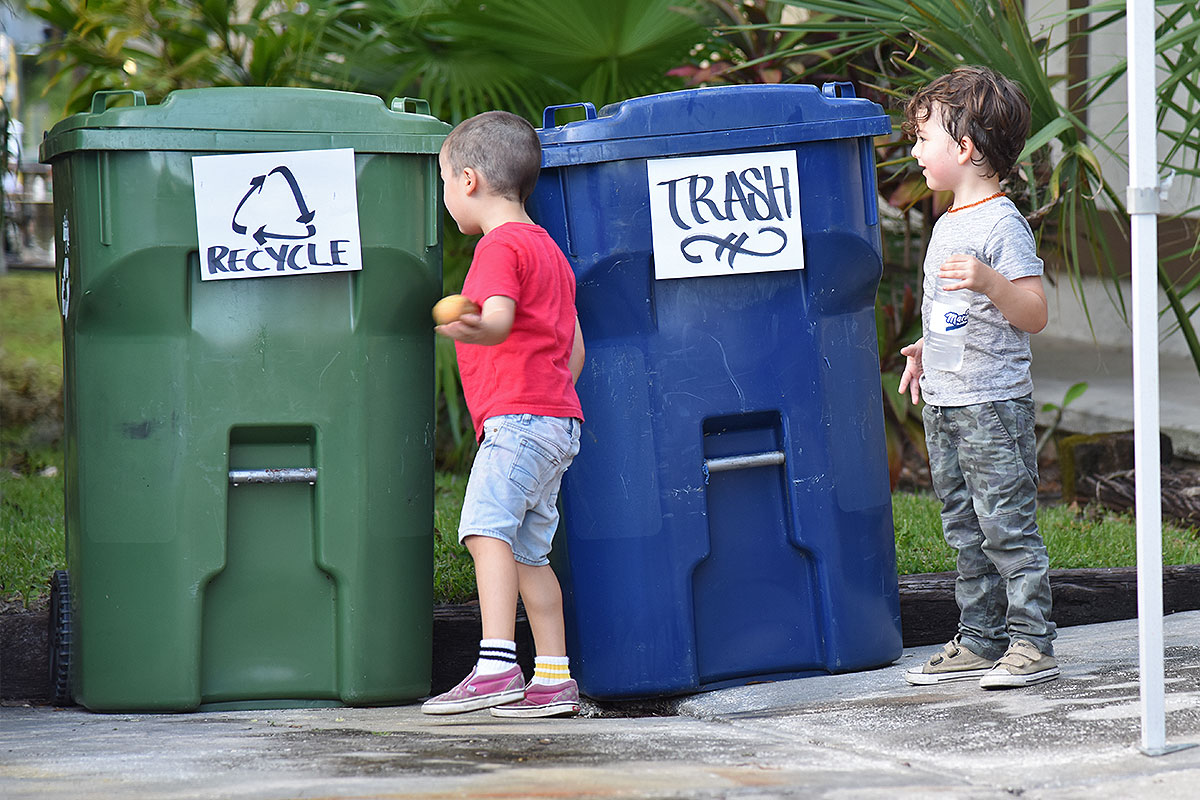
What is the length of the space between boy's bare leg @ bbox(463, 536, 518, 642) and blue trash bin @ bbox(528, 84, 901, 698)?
22cm

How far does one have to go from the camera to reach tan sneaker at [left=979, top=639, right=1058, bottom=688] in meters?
2.67

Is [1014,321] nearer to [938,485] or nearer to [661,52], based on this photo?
[938,485]

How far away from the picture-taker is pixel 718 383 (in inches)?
111

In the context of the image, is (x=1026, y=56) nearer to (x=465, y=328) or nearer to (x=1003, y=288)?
(x=1003, y=288)

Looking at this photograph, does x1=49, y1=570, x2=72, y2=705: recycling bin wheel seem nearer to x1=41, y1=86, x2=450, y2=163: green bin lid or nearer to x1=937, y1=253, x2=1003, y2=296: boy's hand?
x1=41, y1=86, x2=450, y2=163: green bin lid

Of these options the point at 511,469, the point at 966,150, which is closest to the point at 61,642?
the point at 511,469

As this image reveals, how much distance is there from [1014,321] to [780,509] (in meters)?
0.62

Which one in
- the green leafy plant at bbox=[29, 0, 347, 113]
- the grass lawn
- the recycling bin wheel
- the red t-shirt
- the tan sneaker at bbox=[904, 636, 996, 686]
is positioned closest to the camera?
the red t-shirt

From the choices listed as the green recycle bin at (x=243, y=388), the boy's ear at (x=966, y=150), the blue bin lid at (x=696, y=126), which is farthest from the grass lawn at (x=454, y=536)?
the boy's ear at (x=966, y=150)

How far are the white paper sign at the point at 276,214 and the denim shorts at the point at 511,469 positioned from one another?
0.47m

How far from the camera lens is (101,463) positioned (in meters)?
2.75

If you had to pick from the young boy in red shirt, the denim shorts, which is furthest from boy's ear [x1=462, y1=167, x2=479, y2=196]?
the denim shorts

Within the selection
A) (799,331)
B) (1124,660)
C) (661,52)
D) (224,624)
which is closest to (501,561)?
(224,624)

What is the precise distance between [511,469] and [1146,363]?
1.17 meters
